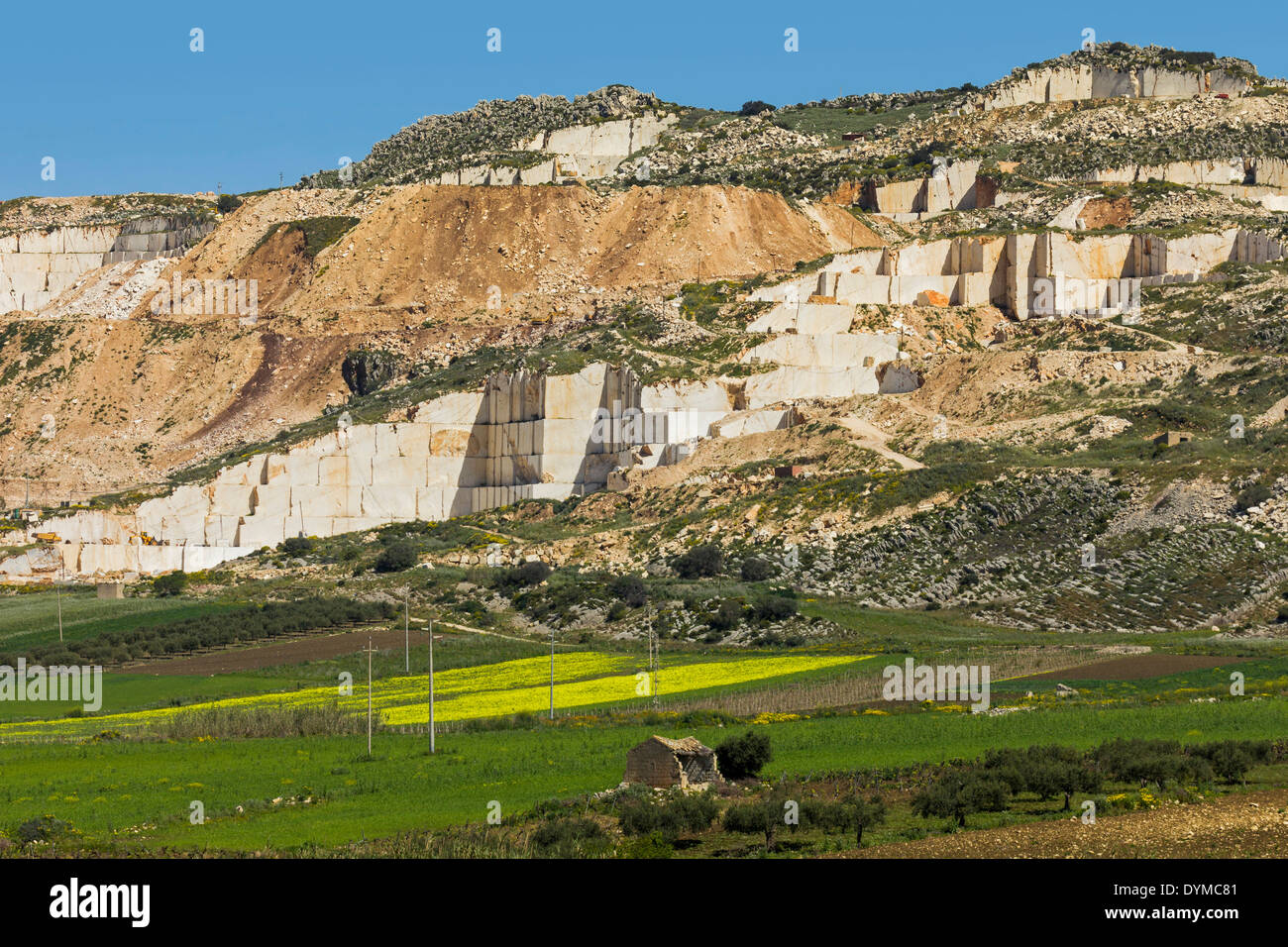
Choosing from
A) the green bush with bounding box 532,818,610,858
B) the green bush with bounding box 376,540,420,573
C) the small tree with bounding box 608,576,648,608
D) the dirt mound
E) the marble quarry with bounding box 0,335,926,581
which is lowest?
A: the green bush with bounding box 532,818,610,858

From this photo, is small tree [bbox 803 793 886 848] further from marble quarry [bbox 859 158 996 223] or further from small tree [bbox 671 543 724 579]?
marble quarry [bbox 859 158 996 223]

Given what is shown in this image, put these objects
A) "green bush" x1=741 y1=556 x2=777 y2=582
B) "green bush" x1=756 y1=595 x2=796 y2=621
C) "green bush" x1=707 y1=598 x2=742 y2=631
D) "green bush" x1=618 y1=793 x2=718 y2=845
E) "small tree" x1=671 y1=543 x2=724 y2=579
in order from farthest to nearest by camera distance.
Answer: "small tree" x1=671 y1=543 x2=724 y2=579 < "green bush" x1=741 y1=556 x2=777 y2=582 < "green bush" x1=756 y1=595 x2=796 y2=621 < "green bush" x1=707 y1=598 x2=742 y2=631 < "green bush" x1=618 y1=793 x2=718 y2=845

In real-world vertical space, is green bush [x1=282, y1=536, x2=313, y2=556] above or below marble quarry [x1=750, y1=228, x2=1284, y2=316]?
below

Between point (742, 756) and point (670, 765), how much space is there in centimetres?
220

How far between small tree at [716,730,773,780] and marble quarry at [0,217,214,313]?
129222mm

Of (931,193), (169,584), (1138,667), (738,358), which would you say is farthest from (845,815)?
(931,193)

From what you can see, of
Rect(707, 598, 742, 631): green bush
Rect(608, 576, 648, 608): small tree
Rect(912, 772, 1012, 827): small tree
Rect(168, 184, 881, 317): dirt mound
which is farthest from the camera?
Rect(168, 184, 881, 317): dirt mound

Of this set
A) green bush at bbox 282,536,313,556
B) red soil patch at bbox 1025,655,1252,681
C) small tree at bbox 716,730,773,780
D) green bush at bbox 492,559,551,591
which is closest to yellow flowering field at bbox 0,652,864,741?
red soil patch at bbox 1025,655,1252,681

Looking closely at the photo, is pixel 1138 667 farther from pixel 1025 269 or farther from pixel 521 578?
pixel 1025 269

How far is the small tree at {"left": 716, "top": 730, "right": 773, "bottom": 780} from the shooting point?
139 ft

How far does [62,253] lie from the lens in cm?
16650

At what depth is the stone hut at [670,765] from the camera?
40906 millimetres

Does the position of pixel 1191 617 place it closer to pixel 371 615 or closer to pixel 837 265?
pixel 371 615
